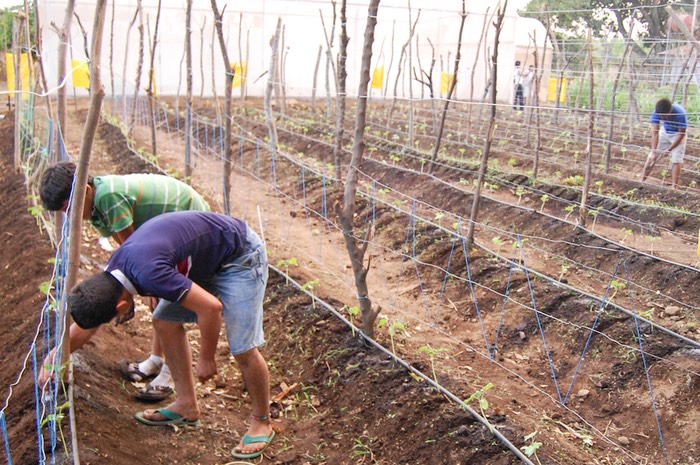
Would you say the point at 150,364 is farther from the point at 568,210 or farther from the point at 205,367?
the point at 568,210

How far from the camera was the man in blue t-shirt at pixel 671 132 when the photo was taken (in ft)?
25.4

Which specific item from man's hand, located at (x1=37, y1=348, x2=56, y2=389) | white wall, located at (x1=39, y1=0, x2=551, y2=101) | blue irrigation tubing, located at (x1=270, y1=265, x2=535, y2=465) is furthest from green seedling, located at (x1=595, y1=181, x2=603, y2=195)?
white wall, located at (x1=39, y1=0, x2=551, y2=101)

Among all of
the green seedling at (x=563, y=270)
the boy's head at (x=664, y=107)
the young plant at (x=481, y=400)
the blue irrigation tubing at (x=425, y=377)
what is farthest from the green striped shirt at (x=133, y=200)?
the boy's head at (x=664, y=107)

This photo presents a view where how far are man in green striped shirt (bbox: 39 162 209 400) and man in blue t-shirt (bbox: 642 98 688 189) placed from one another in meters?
6.17

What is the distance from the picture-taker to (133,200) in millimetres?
3199

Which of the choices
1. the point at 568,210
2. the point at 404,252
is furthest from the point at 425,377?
the point at 568,210

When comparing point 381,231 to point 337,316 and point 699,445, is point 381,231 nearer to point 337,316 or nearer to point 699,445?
point 337,316

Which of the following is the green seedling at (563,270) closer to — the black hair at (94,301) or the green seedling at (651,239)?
the green seedling at (651,239)

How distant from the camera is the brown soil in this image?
313cm

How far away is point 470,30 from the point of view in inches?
763

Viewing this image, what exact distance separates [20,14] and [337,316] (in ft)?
19.7

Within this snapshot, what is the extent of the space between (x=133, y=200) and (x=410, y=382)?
168 centimetres

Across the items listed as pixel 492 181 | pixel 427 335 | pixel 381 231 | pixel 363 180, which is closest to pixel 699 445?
pixel 427 335

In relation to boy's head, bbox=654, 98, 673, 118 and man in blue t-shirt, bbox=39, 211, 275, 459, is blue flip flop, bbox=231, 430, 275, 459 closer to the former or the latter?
man in blue t-shirt, bbox=39, 211, 275, 459
